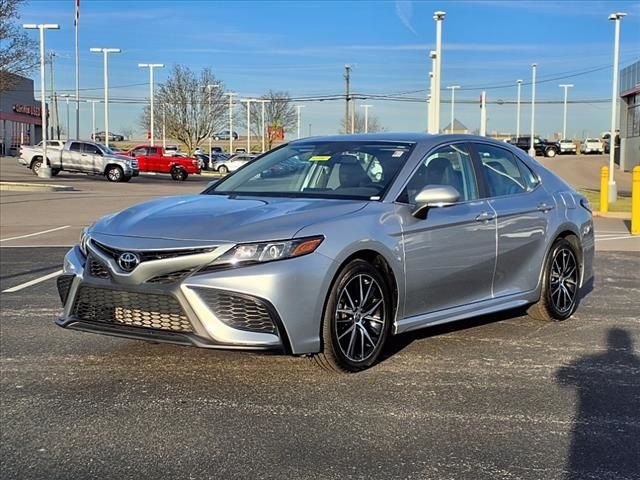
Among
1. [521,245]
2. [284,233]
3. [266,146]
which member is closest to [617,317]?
[521,245]

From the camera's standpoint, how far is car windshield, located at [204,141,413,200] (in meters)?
5.48

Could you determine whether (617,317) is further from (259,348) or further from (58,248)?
(58,248)

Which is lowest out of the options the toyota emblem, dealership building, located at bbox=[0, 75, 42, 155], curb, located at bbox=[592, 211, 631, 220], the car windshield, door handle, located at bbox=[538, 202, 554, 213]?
curb, located at bbox=[592, 211, 631, 220]

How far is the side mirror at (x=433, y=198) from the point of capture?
5.20 m

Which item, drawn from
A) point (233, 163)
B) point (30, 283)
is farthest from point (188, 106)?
point (30, 283)

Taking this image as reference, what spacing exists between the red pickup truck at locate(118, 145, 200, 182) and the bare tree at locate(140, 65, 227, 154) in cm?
2005

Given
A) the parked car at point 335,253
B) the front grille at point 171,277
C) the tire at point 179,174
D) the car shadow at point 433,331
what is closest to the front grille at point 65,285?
the parked car at point 335,253

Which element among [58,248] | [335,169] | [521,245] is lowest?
[58,248]

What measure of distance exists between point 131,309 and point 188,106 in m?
63.4

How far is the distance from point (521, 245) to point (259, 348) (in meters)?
2.68

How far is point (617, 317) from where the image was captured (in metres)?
6.98

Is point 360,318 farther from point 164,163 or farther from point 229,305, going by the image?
point 164,163

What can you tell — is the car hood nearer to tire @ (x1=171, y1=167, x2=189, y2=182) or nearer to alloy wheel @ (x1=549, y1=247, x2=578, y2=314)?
alloy wheel @ (x1=549, y1=247, x2=578, y2=314)

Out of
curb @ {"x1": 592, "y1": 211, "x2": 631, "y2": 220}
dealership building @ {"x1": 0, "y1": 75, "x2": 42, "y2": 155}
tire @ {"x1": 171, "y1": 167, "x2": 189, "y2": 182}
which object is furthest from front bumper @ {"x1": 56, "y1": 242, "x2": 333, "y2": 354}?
dealership building @ {"x1": 0, "y1": 75, "x2": 42, "y2": 155}
